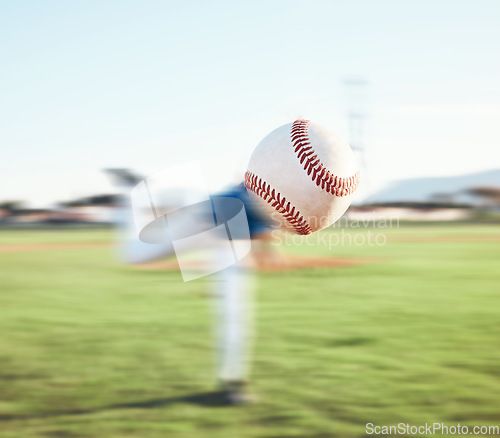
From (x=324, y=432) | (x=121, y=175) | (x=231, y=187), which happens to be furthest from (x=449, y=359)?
(x=121, y=175)

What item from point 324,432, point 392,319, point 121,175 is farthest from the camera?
point 121,175

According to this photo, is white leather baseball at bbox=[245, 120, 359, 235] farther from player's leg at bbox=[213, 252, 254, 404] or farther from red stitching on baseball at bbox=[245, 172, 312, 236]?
player's leg at bbox=[213, 252, 254, 404]

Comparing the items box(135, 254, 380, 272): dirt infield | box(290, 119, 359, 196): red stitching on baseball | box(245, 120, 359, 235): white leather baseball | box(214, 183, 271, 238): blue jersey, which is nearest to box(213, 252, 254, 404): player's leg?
box(214, 183, 271, 238): blue jersey

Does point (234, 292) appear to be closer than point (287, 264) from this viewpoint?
Yes

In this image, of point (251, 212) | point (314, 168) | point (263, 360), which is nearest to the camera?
point (314, 168)

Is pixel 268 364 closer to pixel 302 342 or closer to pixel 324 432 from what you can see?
pixel 302 342

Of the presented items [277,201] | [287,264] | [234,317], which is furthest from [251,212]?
[287,264]

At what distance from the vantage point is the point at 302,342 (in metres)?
4.71

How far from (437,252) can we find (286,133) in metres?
13.3

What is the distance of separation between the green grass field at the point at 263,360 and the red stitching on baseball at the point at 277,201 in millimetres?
1123

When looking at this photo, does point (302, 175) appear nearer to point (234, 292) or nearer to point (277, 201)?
point (277, 201)

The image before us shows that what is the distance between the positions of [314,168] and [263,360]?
203cm

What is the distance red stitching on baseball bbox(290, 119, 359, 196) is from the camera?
2.70m

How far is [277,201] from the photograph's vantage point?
274cm
